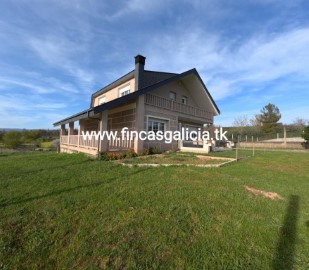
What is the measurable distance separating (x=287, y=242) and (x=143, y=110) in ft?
31.3

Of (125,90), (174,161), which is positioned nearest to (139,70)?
(125,90)

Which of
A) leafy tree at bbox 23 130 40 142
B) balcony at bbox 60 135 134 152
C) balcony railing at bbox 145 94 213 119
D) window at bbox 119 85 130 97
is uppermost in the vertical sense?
window at bbox 119 85 130 97

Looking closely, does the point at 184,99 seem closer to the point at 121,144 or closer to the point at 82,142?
the point at 121,144

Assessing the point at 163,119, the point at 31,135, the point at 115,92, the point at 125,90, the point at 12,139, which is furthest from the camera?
the point at 31,135

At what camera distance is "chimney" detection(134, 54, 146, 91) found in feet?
41.9

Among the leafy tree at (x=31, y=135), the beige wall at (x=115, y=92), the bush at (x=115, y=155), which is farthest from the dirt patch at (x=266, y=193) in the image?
the leafy tree at (x=31, y=135)

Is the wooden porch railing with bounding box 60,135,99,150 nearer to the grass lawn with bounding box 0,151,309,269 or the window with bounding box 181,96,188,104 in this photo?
the grass lawn with bounding box 0,151,309,269

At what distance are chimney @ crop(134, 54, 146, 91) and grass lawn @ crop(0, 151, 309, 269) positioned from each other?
361 inches

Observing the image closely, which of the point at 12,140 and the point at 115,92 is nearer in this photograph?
the point at 115,92

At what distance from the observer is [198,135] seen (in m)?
18.4

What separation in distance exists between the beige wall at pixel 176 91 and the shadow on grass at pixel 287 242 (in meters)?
11.1

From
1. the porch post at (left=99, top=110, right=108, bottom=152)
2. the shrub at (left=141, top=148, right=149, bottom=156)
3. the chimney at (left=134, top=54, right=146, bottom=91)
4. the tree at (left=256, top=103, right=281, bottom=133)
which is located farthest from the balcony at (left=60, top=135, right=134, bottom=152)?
the tree at (left=256, top=103, right=281, bottom=133)

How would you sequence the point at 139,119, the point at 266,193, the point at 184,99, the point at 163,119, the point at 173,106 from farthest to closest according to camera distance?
the point at 184,99 < the point at 173,106 < the point at 163,119 < the point at 139,119 < the point at 266,193

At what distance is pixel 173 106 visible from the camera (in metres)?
14.0
